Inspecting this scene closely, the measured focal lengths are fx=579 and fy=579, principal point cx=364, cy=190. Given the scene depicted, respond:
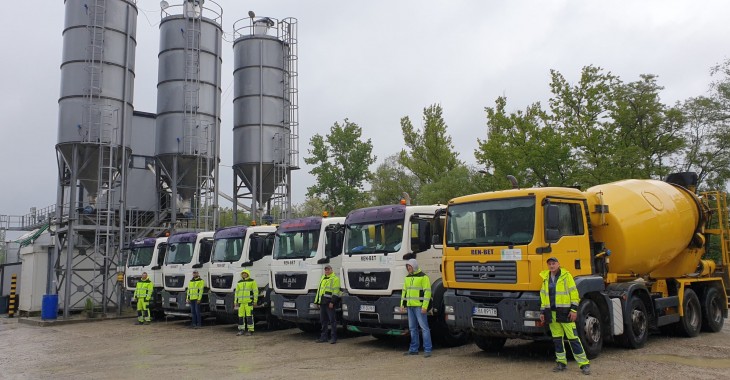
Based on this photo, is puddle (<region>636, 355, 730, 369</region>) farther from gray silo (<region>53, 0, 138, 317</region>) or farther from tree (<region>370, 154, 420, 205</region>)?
tree (<region>370, 154, 420, 205</region>)

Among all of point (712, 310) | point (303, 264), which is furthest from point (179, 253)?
point (712, 310)

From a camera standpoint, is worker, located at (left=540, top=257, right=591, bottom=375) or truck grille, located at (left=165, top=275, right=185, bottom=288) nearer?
worker, located at (left=540, top=257, right=591, bottom=375)

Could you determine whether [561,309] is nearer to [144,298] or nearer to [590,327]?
[590,327]

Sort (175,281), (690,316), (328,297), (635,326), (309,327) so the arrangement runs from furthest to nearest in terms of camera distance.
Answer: (175,281), (309,327), (328,297), (690,316), (635,326)

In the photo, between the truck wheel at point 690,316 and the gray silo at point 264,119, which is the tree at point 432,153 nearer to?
the gray silo at point 264,119

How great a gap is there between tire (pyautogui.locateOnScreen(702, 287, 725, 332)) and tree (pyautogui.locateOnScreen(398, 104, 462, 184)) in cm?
2073

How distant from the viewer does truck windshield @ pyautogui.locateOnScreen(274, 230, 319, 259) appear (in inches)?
563

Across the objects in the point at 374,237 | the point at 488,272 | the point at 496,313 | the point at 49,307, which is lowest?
the point at 49,307

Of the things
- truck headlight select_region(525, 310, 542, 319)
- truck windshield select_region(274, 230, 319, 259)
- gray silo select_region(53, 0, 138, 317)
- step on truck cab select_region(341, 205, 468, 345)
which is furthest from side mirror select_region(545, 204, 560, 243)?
gray silo select_region(53, 0, 138, 317)

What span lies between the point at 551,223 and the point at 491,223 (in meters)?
1.00

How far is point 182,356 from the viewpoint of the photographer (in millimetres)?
12141

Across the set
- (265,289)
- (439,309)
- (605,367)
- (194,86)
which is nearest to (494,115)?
(194,86)

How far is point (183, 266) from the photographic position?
1898 cm

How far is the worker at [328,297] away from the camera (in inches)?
516
